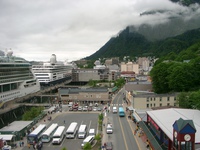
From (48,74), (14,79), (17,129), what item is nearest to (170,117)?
(17,129)

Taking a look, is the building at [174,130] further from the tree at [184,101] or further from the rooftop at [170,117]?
the tree at [184,101]

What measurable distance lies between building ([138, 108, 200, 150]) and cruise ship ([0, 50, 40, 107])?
110 ft

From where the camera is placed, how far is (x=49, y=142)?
23.0m

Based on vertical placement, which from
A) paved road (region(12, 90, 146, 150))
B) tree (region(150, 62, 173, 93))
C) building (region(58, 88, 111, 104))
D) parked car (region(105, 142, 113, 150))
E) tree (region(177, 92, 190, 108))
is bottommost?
paved road (region(12, 90, 146, 150))

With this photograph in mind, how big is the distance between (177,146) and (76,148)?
11.2 metres

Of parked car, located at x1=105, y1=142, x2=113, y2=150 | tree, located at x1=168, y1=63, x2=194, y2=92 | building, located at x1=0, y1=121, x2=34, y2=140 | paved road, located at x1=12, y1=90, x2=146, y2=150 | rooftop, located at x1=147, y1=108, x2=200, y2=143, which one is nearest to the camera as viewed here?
rooftop, located at x1=147, y1=108, x2=200, y2=143

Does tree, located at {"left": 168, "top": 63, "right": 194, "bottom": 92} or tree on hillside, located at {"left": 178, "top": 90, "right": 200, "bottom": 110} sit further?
tree, located at {"left": 168, "top": 63, "right": 194, "bottom": 92}

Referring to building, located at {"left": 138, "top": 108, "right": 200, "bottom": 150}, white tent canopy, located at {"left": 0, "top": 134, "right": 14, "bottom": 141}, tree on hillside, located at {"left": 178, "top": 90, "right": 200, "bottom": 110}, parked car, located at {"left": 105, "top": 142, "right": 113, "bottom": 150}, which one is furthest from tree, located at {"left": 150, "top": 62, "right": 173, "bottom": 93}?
Result: white tent canopy, located at {"left": 0, "top": 134, "right": 14, "bottom": 141}

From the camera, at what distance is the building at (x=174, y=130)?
472 inches

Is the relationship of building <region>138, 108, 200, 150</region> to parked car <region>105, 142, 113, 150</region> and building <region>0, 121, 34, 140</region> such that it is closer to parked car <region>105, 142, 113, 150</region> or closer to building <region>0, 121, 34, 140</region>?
parked car <region>105, 142, 113, 150</region>

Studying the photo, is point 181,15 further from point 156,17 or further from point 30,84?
point 30,84

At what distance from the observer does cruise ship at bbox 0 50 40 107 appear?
47.3m

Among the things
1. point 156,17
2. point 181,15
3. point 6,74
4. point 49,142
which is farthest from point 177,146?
point 156,17

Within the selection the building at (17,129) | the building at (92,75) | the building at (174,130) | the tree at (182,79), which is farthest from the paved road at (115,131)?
the building at (92,75)
